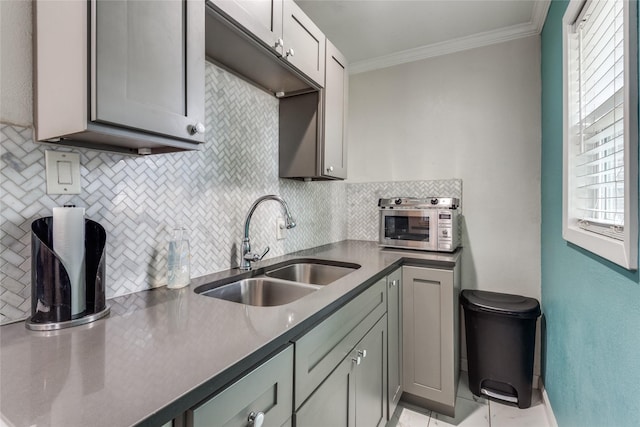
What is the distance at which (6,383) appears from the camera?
548mm

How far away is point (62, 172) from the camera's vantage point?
0.91 m

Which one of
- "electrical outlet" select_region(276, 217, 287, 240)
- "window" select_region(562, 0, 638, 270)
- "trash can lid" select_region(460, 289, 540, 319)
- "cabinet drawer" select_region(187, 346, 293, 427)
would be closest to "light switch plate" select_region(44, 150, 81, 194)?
"cabinet drawer" select_region(187, 346, 293, 427)

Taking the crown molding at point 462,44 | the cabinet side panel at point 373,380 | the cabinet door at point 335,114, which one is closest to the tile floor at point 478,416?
the cabinet side panel at point 373,380

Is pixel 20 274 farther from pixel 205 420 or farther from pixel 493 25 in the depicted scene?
pixel 493 25

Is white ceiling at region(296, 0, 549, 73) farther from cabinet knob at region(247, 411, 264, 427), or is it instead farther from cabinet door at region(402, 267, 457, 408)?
cabinet knob at region(247, 411, 264, 427)

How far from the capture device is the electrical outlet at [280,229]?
187 centimetres

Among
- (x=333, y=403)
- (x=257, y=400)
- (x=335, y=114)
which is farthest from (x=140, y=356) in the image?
(x=335, y=114)

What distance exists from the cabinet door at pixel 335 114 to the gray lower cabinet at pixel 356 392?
3.04ft

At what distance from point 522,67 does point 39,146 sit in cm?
273

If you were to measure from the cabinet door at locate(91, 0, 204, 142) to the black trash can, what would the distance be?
6.46 ft

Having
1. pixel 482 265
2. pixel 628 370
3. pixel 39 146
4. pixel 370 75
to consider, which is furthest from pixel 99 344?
pixel 370 75

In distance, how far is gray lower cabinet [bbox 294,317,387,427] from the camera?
37.5 inches

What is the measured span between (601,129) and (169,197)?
167 centimetres

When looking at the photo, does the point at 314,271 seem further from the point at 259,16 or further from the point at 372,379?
the point at 259,16
